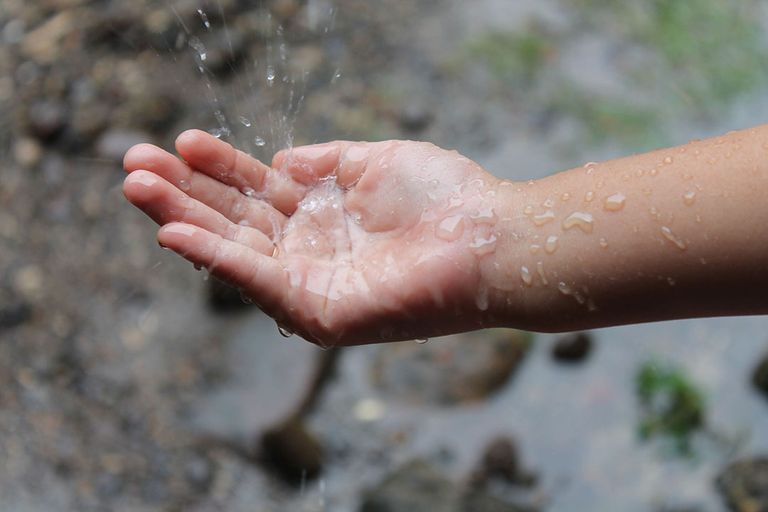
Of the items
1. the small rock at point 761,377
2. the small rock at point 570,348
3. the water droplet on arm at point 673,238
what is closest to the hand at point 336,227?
the water droplet on arm at point 673,238

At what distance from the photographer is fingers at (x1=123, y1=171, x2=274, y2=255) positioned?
1809 millimetres

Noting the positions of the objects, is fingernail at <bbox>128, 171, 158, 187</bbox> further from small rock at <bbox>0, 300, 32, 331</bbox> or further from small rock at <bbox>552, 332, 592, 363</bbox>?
small rock at <bbox>552, 332, 592, 363</bbox>

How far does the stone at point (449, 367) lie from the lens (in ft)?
11.6

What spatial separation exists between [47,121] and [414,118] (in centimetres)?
190

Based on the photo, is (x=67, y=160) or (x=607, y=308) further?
(x=67, y=160)

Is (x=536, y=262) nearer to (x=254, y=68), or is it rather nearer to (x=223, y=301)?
(x=223, y=301)

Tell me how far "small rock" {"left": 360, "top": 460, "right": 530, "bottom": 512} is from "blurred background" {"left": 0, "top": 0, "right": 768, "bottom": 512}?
0.04 ft

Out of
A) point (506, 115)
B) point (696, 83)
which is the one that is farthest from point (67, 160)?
point (696, 83)

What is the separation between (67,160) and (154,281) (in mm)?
891

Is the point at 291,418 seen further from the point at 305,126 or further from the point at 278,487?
the point at 305,126

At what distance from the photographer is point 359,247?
2.06m

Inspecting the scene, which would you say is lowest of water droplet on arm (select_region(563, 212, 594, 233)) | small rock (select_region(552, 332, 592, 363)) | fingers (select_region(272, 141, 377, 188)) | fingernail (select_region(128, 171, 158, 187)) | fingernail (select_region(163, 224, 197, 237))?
fingernail (select_region(163, 224, 197, 237))

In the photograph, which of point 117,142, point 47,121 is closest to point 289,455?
point 117,142

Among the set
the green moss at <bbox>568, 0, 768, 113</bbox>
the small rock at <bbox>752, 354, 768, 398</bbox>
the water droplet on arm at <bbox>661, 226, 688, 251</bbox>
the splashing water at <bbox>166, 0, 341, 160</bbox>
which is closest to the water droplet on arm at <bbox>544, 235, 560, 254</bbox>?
the water droplet on arm at <bbox>661, 226, 688, 251</bbox>
